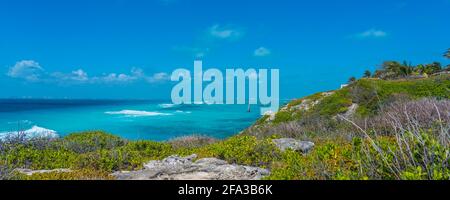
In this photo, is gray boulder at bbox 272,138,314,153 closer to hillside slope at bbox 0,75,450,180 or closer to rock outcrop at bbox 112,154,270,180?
hillside slope at bbox 0,75,450,180

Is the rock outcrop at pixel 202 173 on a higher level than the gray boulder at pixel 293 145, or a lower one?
lower

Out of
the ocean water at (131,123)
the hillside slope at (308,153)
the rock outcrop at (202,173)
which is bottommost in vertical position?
the rock outcrop at (202,173)

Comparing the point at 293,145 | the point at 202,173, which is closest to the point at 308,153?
the point at 293,145

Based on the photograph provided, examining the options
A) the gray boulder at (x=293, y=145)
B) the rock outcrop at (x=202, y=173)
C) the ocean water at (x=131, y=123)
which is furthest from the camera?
the ocean water at (x=131, y=123)

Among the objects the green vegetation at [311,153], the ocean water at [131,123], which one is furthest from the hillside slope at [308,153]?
the ocean water at [131,123]

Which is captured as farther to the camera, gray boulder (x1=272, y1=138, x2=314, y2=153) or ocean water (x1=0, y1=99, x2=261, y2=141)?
ocean water (x1=0, y1=99, x2=261, y2=141)

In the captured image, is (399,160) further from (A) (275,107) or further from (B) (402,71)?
(B) (402,71)

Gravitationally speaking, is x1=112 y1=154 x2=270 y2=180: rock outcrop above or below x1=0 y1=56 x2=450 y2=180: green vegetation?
below

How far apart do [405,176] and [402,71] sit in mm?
45778

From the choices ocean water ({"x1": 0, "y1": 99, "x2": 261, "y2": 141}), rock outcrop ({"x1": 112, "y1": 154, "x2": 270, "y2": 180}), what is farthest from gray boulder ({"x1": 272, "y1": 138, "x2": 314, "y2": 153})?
ocean water ({"x1": 0, "y1": 99, "x2": 261, "y2": 141})

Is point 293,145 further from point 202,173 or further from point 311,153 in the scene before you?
point 202,173

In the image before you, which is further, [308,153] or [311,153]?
[308,153]

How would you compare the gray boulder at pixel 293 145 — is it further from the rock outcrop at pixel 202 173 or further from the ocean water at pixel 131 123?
the ocean water at pixel 131 123

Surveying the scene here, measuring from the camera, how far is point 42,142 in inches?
373
